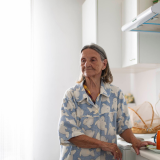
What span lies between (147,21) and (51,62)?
135 centimetres

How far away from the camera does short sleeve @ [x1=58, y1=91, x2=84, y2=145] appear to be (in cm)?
128

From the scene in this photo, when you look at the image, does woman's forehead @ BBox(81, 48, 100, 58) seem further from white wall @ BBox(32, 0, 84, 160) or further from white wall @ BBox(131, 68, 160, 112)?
white wall @ BBox(32, 0, 84, 160)

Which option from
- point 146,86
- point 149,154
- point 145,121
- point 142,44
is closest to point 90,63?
point 149,154

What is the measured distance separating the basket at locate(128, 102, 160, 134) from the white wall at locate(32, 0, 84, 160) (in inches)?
38.8

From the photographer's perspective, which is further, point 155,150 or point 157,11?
point 157,11

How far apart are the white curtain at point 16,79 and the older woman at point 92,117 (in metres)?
1.15

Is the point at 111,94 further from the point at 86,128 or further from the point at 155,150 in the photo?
the point at 155,150

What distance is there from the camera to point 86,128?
52.7 inches

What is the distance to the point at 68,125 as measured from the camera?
129 cm

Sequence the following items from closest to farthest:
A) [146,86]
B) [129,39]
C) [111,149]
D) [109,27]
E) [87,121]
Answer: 1. [111,149]
2. [87,121]
3. [129,39]
4. [109,27]
5. [146,86]

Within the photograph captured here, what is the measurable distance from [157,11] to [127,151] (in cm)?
89

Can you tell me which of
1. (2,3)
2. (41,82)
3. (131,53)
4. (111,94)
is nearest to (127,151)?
(111,94)

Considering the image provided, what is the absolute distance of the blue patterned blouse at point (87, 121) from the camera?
1299 millimetres

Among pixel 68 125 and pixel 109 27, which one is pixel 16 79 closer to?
pixel 109 27
